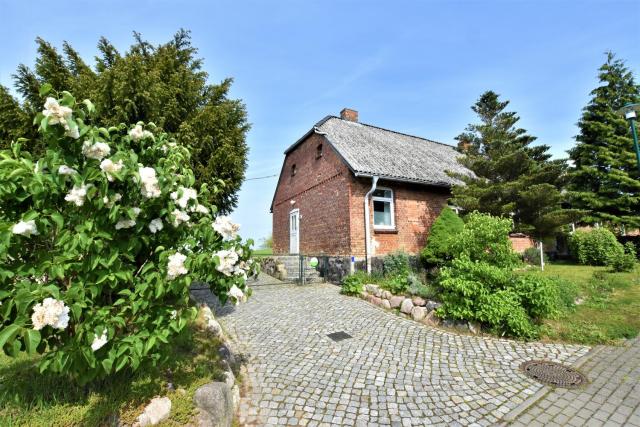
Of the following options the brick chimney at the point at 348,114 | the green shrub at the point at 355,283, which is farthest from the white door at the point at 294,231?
the brick chimney at the point at 348,114

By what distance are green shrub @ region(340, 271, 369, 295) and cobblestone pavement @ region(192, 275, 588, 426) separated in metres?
1.85

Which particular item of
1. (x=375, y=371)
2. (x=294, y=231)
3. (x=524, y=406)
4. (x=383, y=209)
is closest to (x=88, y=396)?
(x=375, y=371)

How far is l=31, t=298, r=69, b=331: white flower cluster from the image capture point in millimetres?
1929

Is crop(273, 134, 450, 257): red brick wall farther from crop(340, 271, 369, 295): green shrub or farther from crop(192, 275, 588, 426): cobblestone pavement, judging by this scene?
crop(192, 275, 588, 426): cobblestone pavement

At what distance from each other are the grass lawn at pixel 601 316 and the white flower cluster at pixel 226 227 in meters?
6.12

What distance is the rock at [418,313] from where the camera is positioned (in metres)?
6.81

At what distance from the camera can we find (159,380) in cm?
322

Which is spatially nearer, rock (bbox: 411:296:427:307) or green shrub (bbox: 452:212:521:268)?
green shrub (bbox: 452:212:521:268)

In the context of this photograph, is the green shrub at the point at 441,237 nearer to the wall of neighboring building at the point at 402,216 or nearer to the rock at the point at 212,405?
the wall of neighboring building at the point at 402,216

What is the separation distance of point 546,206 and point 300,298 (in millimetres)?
9564

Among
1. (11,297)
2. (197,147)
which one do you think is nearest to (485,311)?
(11,297)

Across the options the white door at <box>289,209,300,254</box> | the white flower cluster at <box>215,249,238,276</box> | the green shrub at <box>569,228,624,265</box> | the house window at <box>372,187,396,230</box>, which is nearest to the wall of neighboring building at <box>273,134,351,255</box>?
the white door at <box>289,209,300,254</box>

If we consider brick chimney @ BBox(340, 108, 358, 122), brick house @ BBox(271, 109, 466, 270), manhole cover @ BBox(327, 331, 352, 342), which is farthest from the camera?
brick chimney @ BBox(340, 108, 358, 122)

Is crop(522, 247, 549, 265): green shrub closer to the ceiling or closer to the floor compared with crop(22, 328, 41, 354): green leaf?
closer to the floor
